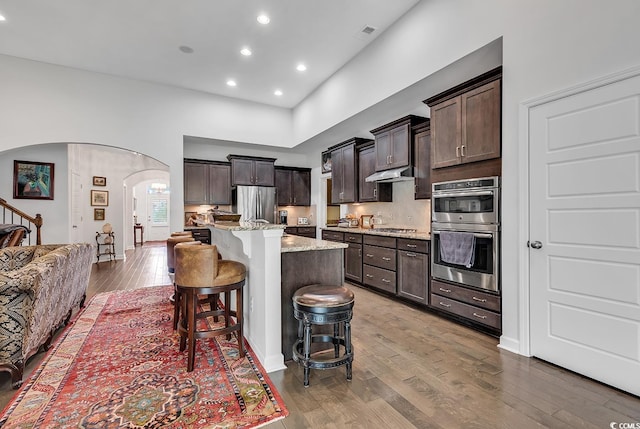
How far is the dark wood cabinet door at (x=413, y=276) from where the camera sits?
368cm

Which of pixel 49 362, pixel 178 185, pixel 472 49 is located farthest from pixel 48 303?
pixel 472 49

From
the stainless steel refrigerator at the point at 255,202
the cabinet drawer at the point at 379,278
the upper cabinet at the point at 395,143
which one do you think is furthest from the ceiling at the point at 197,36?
the cabinet drawer at the point at 379,278

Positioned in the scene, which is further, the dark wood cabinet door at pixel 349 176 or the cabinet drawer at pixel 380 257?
the dark wood cabinet door at pixel 349 176

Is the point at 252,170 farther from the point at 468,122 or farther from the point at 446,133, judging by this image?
the point at 468,122

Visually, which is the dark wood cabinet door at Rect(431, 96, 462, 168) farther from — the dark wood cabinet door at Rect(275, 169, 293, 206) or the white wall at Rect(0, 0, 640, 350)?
the dark wood cabinet door at Rect(275, 169, 293, 206)

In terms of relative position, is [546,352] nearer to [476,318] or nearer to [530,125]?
[476,318]

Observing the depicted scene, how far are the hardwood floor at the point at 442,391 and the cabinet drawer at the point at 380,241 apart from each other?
1.44 meters

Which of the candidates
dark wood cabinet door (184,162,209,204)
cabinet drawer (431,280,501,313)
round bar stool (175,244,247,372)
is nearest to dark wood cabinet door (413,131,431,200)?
cabinet drawer (431,280,501,313)

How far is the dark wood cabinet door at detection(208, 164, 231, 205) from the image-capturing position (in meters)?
6.69

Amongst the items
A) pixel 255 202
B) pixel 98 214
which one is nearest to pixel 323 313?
pixel 255 202

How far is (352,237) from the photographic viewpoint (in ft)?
16.6

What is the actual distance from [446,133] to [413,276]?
181cm

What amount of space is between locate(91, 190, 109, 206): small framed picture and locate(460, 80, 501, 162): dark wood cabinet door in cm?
907

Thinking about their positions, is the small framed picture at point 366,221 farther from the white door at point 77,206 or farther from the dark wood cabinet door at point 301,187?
the white door at point 77,206
